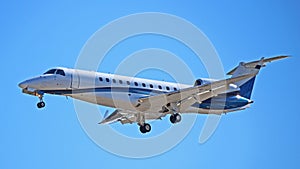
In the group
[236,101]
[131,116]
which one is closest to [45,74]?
[131,116]

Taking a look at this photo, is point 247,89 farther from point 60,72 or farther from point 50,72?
point 50,72

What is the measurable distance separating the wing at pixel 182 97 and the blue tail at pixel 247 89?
4848 millimetres

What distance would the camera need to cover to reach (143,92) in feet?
125

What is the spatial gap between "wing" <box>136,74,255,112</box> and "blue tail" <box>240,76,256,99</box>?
4848 millimetres

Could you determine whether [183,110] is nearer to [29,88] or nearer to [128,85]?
[128,85]

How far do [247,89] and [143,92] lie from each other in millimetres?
8968

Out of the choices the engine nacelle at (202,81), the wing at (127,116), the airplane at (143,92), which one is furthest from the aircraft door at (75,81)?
the engine nacelle at (202,81)

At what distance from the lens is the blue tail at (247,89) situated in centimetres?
4381

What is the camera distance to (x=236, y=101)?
41.8 metres

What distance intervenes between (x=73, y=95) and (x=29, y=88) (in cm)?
258

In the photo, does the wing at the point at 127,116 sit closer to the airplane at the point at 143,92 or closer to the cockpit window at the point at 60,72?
the airplane at the point at 143,92

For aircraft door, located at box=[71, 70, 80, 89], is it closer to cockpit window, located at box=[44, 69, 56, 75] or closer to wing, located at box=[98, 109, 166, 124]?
cockpit window, located at box=[44, 69, 56, 75]

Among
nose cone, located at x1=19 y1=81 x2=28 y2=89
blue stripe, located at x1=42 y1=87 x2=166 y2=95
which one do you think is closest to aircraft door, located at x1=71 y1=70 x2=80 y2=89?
blue stripe, located at x1=42 y1=87 x2=166 y2=95

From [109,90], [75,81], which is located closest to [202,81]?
[109,90]
